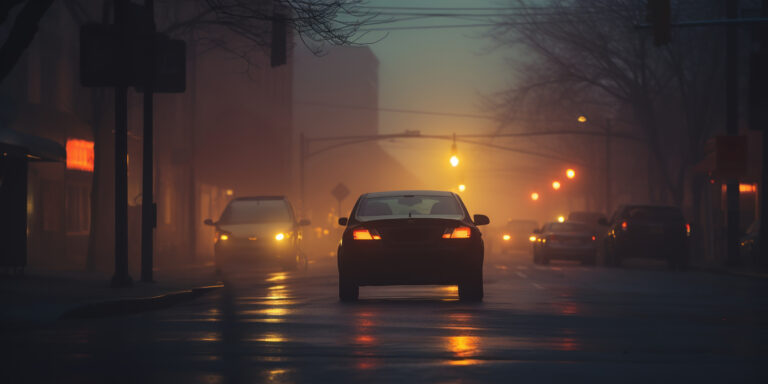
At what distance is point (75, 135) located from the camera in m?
32.2

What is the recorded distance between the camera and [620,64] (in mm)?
38625

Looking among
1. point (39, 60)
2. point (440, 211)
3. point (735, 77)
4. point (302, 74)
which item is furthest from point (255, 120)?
point (302, 74)

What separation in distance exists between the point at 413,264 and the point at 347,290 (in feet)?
3.41

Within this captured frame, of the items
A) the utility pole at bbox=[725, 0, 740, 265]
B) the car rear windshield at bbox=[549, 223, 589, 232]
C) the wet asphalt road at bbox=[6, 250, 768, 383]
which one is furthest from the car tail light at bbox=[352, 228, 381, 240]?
the car rear windshield at bbox=[549, 223, 589, 232]

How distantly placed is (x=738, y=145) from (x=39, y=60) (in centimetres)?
1750

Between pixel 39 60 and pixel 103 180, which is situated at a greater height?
pixel 39 60

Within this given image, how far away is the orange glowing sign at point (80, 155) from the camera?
32062 mm

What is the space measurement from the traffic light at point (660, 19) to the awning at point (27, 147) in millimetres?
11500

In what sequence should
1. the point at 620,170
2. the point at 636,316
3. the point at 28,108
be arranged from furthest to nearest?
the point at 620,170 < the point at 28,108 < the point at 636,316

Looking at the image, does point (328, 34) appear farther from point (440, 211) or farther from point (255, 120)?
point (255, 120)

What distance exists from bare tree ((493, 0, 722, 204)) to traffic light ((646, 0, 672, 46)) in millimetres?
11713

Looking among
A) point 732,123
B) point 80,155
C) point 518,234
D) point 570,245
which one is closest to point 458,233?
point 732,123

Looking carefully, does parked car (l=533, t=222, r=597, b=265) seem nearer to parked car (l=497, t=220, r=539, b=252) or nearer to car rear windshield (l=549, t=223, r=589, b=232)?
car rear windshield (l=549, t=223, r=589, b=232)

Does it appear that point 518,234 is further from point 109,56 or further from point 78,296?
point 78,296
